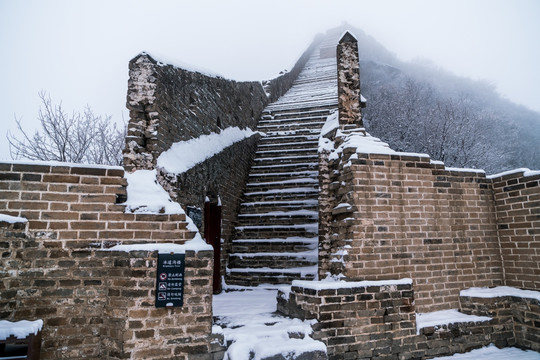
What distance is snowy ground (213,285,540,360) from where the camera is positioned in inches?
141

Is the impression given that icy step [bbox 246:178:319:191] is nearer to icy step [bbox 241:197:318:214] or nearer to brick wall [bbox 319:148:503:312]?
icy step [bbox 241:197:318:214]

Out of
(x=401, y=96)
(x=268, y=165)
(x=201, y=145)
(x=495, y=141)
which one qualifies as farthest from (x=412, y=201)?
(x=495, y=141)

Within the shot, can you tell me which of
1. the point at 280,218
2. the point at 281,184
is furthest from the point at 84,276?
the point at 281,184

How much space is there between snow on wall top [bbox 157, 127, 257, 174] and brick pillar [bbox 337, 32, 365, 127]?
2.82 meters

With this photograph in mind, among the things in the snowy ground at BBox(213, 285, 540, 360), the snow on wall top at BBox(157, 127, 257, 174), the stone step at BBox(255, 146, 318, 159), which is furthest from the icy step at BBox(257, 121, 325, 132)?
the snowy ground at BBox(213, 285, 540, 360)

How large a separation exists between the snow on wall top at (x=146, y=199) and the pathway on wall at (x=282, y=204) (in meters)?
3.94

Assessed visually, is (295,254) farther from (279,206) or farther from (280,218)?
(279,206)

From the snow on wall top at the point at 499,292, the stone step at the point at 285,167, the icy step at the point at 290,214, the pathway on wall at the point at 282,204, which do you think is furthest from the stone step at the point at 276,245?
the snow on wall top at the point at 499,292

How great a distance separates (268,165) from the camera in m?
10.4

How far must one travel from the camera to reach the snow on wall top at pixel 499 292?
5.03 m

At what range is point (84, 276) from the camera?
11.2 ft

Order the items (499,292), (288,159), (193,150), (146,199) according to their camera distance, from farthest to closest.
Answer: (288,159), (193,150), (499,292), (146,199)

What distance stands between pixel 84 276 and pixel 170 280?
85 centimetres

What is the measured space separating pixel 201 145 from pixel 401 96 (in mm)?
17987
